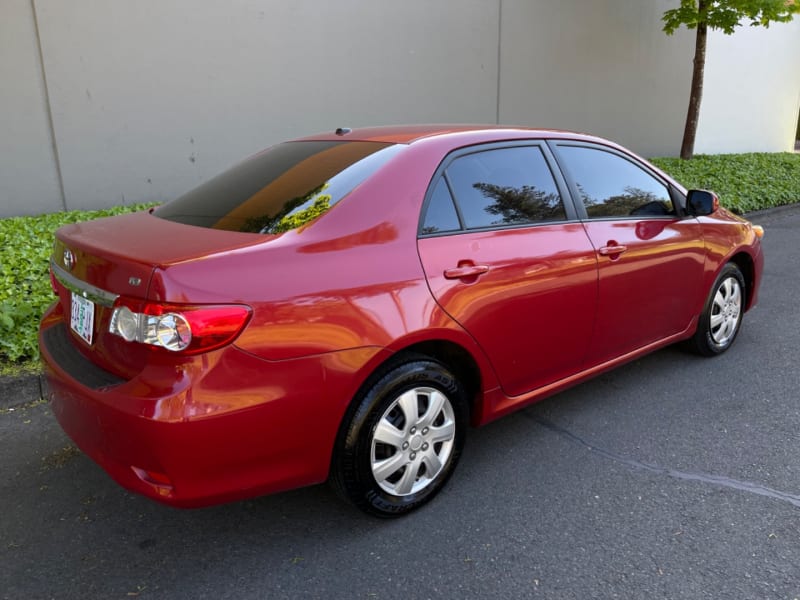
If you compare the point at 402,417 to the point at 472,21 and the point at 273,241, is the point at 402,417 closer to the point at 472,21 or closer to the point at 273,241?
the point at 273,241

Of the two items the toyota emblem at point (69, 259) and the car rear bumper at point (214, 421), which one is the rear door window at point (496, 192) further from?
the toyota emblem at point (69, 259)

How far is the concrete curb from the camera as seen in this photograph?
3656 mm

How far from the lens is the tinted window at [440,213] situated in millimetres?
2668

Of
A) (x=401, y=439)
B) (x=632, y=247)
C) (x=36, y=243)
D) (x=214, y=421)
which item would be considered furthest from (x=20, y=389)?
(x=632, y=247)

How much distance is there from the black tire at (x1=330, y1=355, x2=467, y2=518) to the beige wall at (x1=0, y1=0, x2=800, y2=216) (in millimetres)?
5905

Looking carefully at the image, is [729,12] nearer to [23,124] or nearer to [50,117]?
[50,117]

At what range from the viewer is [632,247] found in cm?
346

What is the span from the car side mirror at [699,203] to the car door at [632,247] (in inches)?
2.6

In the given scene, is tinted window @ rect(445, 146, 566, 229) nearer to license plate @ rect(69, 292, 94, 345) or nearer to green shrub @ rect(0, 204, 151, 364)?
license plate @ rect(69, 292, 94, 345)

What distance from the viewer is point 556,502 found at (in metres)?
2.79

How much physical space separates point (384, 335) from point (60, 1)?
6.22 meters

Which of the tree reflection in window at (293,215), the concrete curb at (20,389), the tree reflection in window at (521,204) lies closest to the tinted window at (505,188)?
the tree reflection in window at (521,204)

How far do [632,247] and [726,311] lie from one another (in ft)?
4.54

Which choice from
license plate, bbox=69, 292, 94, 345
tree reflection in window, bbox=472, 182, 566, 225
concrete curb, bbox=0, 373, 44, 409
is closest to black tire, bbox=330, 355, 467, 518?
tree reflection in window, bbox=472, 182, 566, 225
